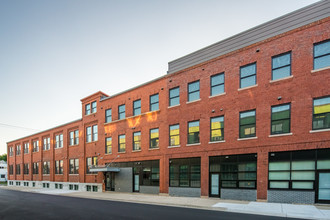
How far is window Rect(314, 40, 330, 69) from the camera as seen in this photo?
1314 cm

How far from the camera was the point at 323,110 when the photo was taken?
1303 centimetres

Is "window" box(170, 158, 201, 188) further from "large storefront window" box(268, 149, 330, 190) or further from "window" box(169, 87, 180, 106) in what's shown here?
"large storefront window" box(268, 149, 330, 190)

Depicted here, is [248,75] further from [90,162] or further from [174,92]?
[90,162]

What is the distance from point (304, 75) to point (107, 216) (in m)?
14.9

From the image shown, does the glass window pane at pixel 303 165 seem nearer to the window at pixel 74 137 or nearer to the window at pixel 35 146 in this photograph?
the window at pixel 74 137

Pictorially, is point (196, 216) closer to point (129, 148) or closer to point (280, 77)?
point (280, 77)

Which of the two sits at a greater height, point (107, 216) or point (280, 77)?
point (280, 77)

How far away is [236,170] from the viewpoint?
1591 cm

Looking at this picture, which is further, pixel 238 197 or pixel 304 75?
pixel 238 197

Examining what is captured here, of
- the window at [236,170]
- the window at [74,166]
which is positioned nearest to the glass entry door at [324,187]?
the window at [236,170]

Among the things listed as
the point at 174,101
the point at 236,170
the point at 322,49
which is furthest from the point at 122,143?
the point at 322,49

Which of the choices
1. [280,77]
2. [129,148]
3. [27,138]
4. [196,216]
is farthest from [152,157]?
[27,138]

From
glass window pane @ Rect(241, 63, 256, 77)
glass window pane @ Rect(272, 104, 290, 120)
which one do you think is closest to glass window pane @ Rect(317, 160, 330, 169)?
glass window pane @ Rect(272, 104, 290, 120)

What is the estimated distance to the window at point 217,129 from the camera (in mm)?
17203
